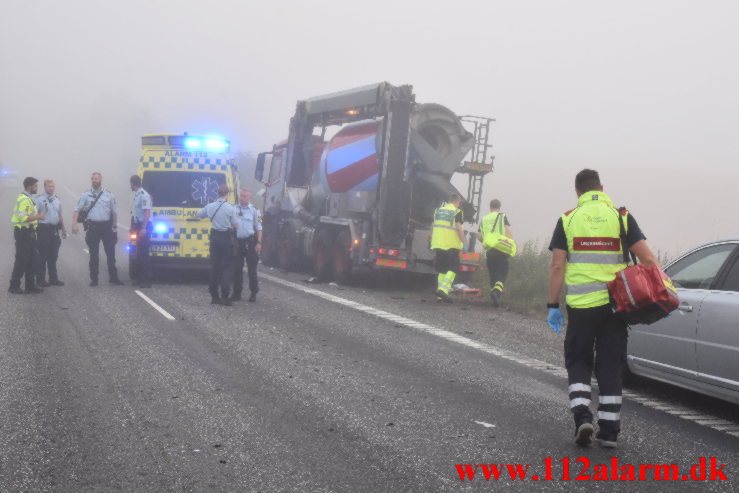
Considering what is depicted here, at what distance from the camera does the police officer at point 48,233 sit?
13.5 meters

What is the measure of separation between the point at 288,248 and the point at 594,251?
1337cm

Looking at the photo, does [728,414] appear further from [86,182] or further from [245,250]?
[86,182]

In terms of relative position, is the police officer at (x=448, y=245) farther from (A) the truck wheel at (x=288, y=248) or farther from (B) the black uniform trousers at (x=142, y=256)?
(A) the truck wheel at (x=288, y=248)

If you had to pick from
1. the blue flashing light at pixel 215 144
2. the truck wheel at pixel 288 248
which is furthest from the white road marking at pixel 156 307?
the truck wheel at pixel 288 248

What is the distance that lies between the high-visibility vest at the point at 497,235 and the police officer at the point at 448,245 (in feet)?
1.32

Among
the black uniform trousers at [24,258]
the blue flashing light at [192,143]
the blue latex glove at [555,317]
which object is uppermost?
the blue flashing light at [192,143]

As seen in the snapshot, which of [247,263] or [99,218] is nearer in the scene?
[247,263]

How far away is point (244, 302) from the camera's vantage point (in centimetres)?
1271

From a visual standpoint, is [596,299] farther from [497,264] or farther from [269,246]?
[269,246]

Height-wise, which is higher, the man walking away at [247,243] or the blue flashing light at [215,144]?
the blue flashing light at [215,144]

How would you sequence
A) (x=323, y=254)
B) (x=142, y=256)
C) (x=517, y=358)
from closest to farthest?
(x=517, y=358), (x=142, y=256), (x=323, y=254)

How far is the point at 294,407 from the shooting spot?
20.5ft

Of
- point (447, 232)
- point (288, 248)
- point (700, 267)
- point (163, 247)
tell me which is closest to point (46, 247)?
point (163, 247)

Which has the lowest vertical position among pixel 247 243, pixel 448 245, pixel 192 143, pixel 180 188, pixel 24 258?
pixel 24 258
